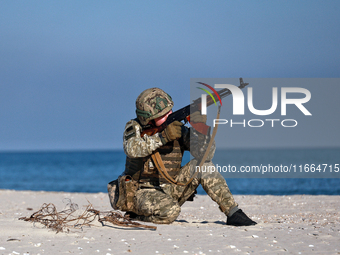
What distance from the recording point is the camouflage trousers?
4957mm

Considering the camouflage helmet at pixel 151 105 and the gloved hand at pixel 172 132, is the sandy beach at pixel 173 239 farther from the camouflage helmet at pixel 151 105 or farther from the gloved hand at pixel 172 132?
the camouflage helmet at pixel 151 105

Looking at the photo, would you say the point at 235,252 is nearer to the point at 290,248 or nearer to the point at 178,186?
the point at 290,248

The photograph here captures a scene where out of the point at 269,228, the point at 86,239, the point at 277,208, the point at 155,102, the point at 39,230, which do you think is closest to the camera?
the point at 86,239

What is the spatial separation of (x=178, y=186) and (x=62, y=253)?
215 cm

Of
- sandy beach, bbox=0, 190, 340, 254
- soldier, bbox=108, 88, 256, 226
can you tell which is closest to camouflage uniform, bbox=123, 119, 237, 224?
soldier, bbox=108, 88, 256, 226

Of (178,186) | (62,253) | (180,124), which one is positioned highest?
(180,124)

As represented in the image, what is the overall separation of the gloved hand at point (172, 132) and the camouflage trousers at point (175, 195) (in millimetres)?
557

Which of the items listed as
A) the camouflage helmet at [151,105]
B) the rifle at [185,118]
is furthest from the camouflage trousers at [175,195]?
the camouflage helmet at [151,105]

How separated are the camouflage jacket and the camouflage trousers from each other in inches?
6.0

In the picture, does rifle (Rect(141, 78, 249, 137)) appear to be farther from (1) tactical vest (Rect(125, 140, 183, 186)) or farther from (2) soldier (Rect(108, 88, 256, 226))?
(1) tactical vest (Rect(125, 140, 183, 186))

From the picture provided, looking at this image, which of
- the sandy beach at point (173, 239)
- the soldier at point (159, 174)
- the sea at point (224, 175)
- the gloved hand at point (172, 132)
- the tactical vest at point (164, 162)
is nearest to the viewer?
the sandy beach at point (173, 239)

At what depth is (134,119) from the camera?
5.23 metres

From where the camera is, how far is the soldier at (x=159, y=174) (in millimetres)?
4934

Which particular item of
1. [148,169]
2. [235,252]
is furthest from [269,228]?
[148,169]
